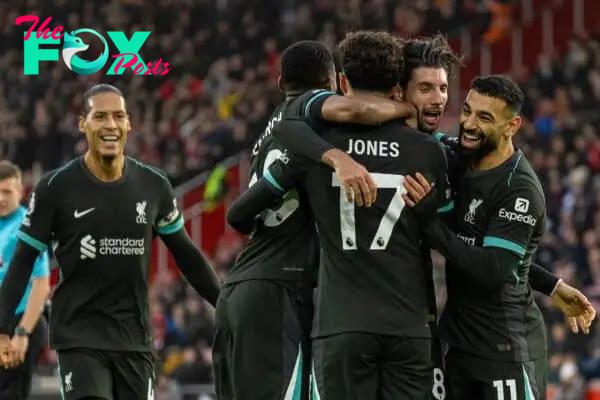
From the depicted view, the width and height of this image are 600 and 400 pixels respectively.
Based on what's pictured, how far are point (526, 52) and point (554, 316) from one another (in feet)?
31.9

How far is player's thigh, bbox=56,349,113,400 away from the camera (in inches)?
337

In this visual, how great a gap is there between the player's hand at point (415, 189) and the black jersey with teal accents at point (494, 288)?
670 millimetres

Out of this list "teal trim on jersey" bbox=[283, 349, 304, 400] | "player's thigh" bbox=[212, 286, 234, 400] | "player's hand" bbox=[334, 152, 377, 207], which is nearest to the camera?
"player's hand" bbox=[334, 152, 377, 207]

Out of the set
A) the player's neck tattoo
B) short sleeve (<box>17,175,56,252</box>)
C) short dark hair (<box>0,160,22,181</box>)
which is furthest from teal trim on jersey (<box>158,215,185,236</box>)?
short dark hair (<box>0,160,22,181</box>)

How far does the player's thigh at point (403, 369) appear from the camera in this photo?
7.17 meters

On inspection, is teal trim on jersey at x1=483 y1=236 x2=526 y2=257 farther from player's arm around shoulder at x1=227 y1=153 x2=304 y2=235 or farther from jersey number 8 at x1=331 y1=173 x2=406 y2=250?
player's arm around shoulder at x1=227 y1=153 x2=304 y2=235

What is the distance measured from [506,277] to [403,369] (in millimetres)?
829

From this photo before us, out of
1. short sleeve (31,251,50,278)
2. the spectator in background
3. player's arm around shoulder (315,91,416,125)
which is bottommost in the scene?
the spectator in background

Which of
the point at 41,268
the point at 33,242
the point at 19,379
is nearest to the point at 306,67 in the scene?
the point at 33,242

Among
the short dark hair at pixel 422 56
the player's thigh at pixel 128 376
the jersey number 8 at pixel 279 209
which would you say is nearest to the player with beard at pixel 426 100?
the short dark hair at pixel 422 56

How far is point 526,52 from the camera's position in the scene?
26625 millimetres

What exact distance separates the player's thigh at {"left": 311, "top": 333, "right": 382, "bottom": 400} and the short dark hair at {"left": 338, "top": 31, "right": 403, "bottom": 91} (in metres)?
1.17
